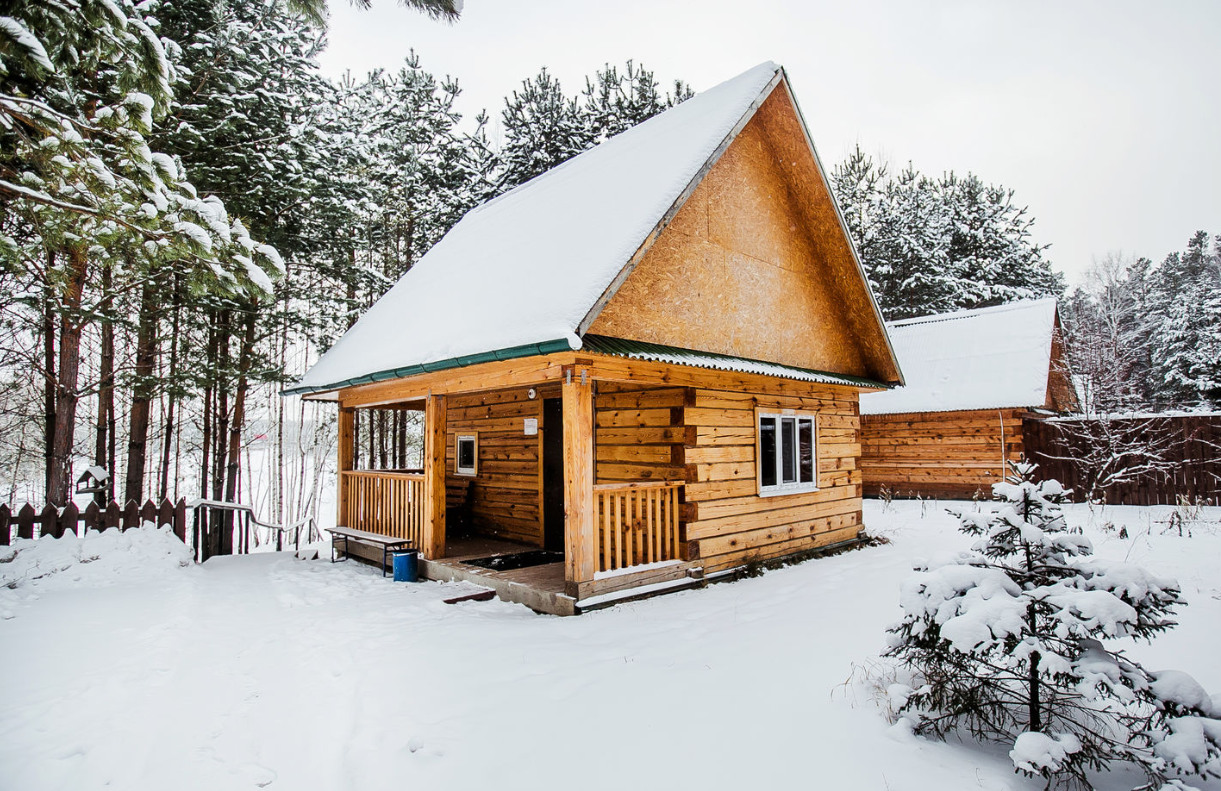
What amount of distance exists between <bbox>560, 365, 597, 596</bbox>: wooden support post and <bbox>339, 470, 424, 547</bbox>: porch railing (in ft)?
10.9

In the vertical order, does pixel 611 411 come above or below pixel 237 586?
above

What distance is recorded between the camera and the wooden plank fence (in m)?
13.8

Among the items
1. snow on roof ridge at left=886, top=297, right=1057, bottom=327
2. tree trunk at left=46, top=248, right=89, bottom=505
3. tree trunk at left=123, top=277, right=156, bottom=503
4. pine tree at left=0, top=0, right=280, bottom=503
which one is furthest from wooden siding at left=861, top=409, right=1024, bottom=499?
tree trunk at left=46, top=248, right=89, bottom=505

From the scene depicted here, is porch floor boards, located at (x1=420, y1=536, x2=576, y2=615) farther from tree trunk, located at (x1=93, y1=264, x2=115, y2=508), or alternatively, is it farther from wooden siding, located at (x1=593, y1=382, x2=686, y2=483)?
tree trunk, located at (x1=93, y1=264, x2=115, y2=508)

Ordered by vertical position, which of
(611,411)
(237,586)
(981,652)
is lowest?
(237,586)

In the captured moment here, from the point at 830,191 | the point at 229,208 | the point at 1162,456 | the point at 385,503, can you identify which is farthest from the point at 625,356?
the point at 1162,456

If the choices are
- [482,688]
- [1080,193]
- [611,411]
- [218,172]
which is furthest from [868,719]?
[1080,193]

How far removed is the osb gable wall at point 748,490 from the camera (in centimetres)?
791

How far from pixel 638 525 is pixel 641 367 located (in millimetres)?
1835

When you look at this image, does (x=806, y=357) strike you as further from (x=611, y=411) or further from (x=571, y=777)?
(x=571, y=777)

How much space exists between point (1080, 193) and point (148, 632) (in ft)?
169

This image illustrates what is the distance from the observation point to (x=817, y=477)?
10.1m

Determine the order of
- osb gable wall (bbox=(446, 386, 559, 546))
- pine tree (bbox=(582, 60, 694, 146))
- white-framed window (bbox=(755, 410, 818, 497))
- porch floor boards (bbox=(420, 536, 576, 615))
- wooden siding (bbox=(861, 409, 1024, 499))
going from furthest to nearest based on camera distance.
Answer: pine tree (bbox=(582, 60, 694, 146)) < wooden siding (bbox=(861, 409, 1024, 499)) < osb gable wall (bbox=(446, 386, 559, 546)) < white-framed window (bbox=(755, 410, 818, 497)) < porch floor boards (bbox=(420, 536, 576, 615))

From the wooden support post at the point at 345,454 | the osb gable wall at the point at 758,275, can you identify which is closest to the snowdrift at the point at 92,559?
the wooden support post at the point at 345,454
